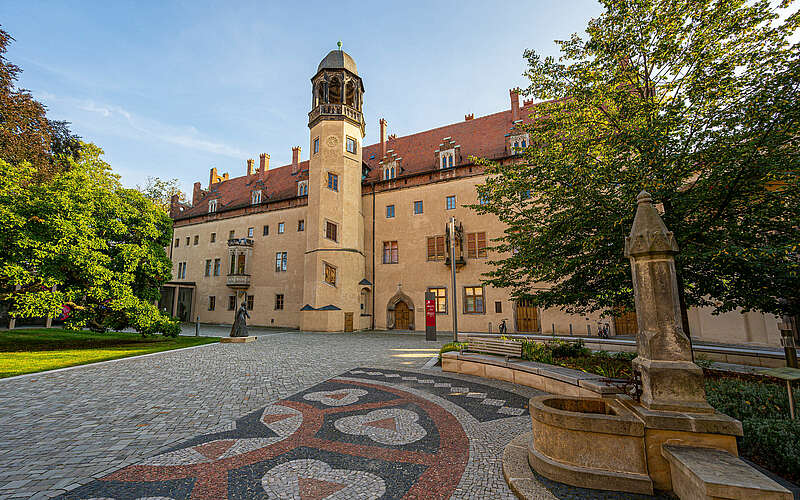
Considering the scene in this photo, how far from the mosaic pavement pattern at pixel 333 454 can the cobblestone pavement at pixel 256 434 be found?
0.02 metres

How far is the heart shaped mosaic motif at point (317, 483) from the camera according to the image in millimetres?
3336

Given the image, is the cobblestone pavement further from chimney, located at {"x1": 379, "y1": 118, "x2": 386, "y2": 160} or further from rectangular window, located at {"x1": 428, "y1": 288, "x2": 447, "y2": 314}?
chimney, located at {"x1": 379, "y1": 118, "x2": 386, "y2": 160}

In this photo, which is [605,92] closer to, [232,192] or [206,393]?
[206,393]

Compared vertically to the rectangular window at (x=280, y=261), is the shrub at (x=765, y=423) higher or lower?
lower

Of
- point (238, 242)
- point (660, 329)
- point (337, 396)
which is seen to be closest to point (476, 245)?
point (337, 396)

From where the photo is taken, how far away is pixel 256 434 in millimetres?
4906

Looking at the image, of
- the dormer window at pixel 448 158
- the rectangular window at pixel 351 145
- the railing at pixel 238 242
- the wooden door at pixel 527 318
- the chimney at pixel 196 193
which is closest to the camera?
the wooden door at pixel 527 318

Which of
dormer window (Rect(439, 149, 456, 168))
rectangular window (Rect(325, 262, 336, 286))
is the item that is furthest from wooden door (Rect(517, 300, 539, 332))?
rectangular window (Rect(325, 262, 336, 286))

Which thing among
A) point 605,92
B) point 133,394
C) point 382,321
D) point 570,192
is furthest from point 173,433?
point 382,321

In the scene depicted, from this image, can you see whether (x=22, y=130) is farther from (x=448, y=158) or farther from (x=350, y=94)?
Answer: (x=448, y=158)

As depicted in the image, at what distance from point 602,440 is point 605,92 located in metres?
8.23

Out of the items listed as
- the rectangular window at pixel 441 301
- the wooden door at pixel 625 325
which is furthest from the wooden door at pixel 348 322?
the wooden door at pixel 625 325

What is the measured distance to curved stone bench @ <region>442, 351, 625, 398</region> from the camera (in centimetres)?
570

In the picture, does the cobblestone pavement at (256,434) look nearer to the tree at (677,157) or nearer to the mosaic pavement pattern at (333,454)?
the mosaic pavement pattern at (333,454)
